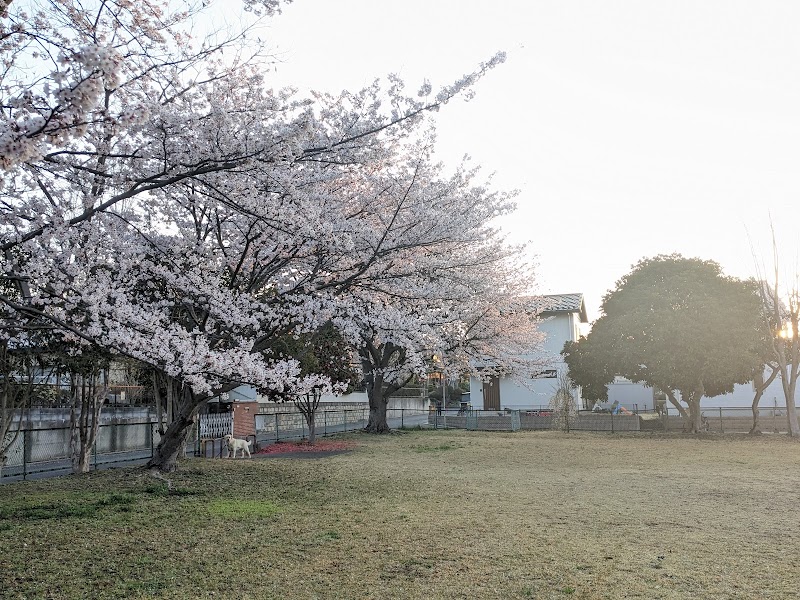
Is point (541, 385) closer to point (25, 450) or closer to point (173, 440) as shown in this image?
point (173, 440)

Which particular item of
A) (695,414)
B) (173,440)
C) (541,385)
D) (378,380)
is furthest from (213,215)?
(541,385)

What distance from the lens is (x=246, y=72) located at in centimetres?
797

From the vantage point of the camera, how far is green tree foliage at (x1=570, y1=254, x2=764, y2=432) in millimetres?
22609

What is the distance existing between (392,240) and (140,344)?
442cm

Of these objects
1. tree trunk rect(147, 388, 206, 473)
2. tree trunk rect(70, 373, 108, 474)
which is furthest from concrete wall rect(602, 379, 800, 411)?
tree trunk rect(70, 373, 108, 474)

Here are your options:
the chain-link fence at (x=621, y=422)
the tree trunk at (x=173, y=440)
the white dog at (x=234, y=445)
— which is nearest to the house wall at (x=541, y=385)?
the chain-link fence at (x=621, y=422)

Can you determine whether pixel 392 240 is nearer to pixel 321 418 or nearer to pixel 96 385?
pixel 96 385

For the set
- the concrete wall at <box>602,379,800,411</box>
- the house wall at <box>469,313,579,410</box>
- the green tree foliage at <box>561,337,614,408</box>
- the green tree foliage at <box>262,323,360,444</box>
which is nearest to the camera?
the green tree foliage at <box>262,323,360,444</box>

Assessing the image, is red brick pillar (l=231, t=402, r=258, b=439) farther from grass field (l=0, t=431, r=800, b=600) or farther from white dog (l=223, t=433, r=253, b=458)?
grass field (l=0, t=431, r=800, b=600)

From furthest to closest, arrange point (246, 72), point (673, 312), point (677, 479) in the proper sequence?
1. point (673, 312)
2. point (677, 479)
3. point (246, 72)

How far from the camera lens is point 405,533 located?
267 inches

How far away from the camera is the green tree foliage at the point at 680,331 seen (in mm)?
22609

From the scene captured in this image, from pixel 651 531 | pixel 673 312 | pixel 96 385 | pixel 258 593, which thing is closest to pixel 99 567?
pixel 258 593

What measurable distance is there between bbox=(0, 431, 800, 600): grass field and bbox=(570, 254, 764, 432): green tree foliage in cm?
1019
